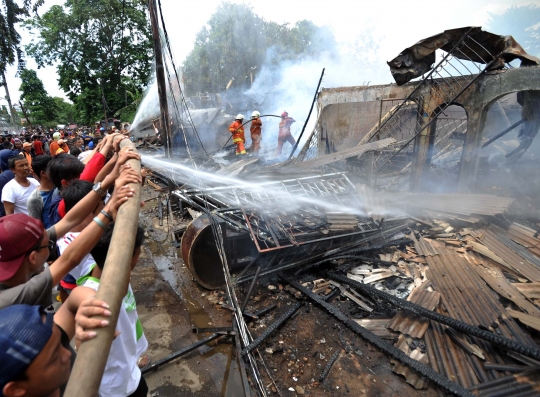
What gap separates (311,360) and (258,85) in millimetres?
28153

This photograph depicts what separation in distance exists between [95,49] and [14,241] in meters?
34.2

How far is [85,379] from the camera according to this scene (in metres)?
0.78

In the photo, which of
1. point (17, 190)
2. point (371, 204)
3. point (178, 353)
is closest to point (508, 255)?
point (371, 204)

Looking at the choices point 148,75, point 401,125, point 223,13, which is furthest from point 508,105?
point 148,75

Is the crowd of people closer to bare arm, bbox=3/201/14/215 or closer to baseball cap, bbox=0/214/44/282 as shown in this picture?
baseball cap, bbox=0/214/44/282

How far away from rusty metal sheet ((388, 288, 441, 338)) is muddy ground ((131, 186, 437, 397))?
49cm

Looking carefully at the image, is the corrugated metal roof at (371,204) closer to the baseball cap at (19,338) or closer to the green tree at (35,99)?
the baseball cap at (19,338)

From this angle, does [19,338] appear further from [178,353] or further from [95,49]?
[95,49]

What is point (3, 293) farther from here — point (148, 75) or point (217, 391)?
point (148, 75)

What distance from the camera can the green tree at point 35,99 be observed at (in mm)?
36500

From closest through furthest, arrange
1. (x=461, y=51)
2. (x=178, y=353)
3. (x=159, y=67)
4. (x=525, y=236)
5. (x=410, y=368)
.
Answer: (x=410, y=368), (x=178, y=353), (x=525, y=236), (x=159, y=67), (x=461, y=51)

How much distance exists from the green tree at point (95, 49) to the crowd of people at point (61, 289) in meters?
27.8

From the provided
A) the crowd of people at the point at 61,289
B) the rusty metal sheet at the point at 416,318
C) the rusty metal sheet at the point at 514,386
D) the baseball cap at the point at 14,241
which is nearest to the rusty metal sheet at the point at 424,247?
the rusty metal sheet at the point at 416,318

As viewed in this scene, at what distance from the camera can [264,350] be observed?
3.98 m
